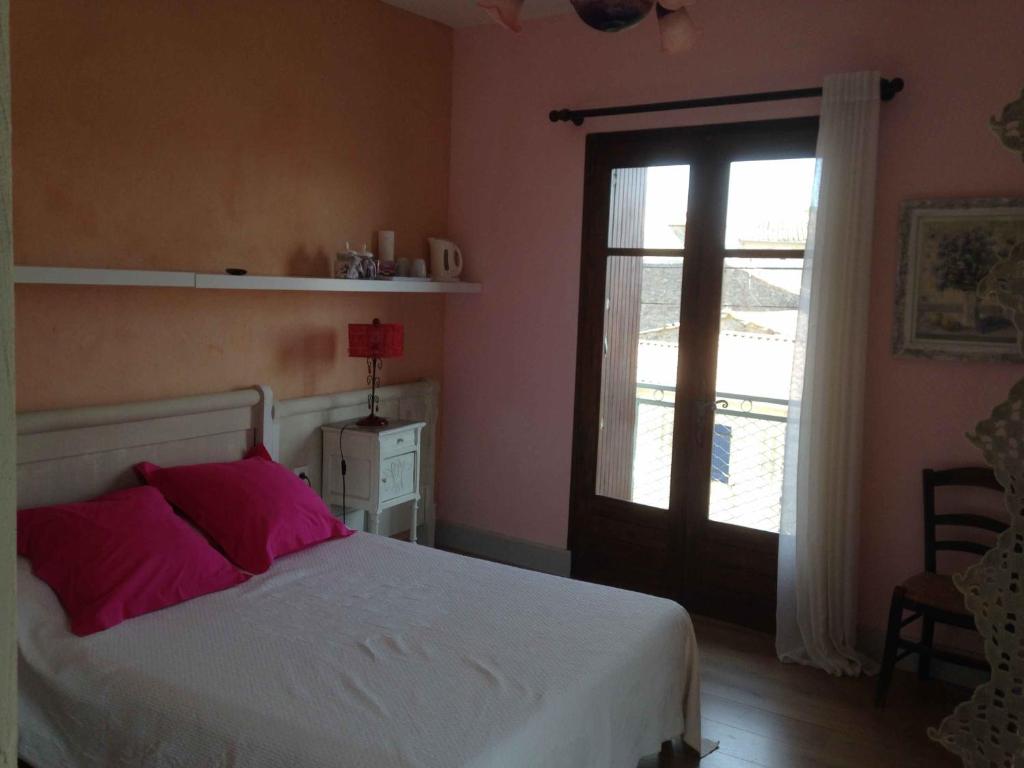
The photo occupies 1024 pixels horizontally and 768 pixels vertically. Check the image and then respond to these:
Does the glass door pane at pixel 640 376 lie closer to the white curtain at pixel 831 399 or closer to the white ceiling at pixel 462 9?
Answer: the white curtain at pixel 831 399

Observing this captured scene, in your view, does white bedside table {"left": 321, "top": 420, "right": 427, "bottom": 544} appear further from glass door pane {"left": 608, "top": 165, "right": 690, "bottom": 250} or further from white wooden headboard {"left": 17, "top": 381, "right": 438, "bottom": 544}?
glass door pane {"left": 608, "top": 165, "right": 690, "bottom": 250}

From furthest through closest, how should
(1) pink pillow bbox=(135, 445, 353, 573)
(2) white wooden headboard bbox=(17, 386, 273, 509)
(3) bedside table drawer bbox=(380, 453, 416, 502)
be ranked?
(3) bedside table drawer bbox=(380, 453, 416, 502)
(1) pink pillow bbox=(135, 445, 353, 573)
(2) white wooden headboard bbox=(17, 386, 273, 509)

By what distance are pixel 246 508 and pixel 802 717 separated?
88.7 inches

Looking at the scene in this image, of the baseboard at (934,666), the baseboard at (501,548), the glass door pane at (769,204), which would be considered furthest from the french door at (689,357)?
the baseboard at (934,666)

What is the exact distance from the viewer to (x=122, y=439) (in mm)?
3186

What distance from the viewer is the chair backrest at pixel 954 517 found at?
338 centimetres

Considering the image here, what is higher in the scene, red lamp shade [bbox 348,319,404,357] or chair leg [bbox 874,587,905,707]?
red lamp shade [bbox 348,319,404,357]

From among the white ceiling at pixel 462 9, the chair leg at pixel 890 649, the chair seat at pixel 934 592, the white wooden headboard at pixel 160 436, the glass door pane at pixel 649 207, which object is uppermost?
the white ceiling at pixel 462 9

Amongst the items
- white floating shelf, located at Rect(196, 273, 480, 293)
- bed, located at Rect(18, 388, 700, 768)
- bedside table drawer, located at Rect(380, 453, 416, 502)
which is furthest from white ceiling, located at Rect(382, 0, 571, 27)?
bed, located at Rect(18, 388, 700, 768)

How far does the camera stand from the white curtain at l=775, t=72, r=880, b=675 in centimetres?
354

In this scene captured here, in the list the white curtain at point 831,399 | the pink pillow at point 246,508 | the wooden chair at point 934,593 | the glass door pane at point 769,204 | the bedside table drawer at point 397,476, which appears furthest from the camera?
the bedside table drawer at point 397,476

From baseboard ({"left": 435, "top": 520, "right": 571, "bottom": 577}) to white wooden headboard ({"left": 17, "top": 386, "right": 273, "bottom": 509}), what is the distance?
1652mm

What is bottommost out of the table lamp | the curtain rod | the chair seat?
the chair seat

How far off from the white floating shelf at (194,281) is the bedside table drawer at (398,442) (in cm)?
71
